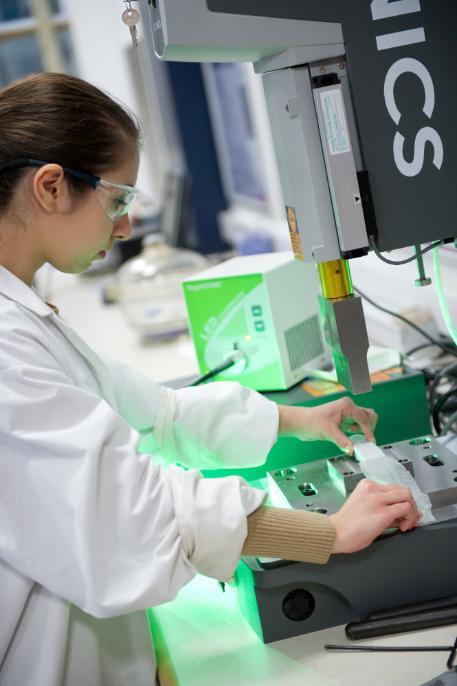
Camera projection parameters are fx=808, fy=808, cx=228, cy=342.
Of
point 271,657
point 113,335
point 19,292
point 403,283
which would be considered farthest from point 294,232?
point 113,335

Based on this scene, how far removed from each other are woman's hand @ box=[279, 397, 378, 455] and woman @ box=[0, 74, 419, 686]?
231 mm

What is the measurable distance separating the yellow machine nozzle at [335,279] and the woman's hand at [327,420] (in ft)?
0.95

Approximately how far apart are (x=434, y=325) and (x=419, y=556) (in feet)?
2.74

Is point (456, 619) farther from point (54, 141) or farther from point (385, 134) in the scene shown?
point (54, 141)

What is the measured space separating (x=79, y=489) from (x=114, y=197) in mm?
391

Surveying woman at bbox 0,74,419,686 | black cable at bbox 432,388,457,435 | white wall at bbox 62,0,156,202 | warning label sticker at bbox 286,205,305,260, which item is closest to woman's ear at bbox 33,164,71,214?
woman at bbox 0,74,419,686

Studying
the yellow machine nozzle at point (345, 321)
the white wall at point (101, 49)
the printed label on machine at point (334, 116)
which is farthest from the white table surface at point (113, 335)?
the white wall at point (101, 49)

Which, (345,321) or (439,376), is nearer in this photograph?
(345,321)

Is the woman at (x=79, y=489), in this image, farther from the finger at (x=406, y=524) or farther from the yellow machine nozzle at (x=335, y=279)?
the yellow machine nozzle at (x=335, y=279)

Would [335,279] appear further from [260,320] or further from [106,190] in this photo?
[260,320]

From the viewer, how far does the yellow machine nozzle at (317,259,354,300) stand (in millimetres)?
943

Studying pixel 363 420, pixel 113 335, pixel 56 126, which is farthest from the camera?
pixel 113 335

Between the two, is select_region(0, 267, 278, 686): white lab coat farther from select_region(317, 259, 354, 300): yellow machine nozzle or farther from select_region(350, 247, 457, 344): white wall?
select_region(350, 247, 457, 344): white wall

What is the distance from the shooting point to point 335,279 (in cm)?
95
